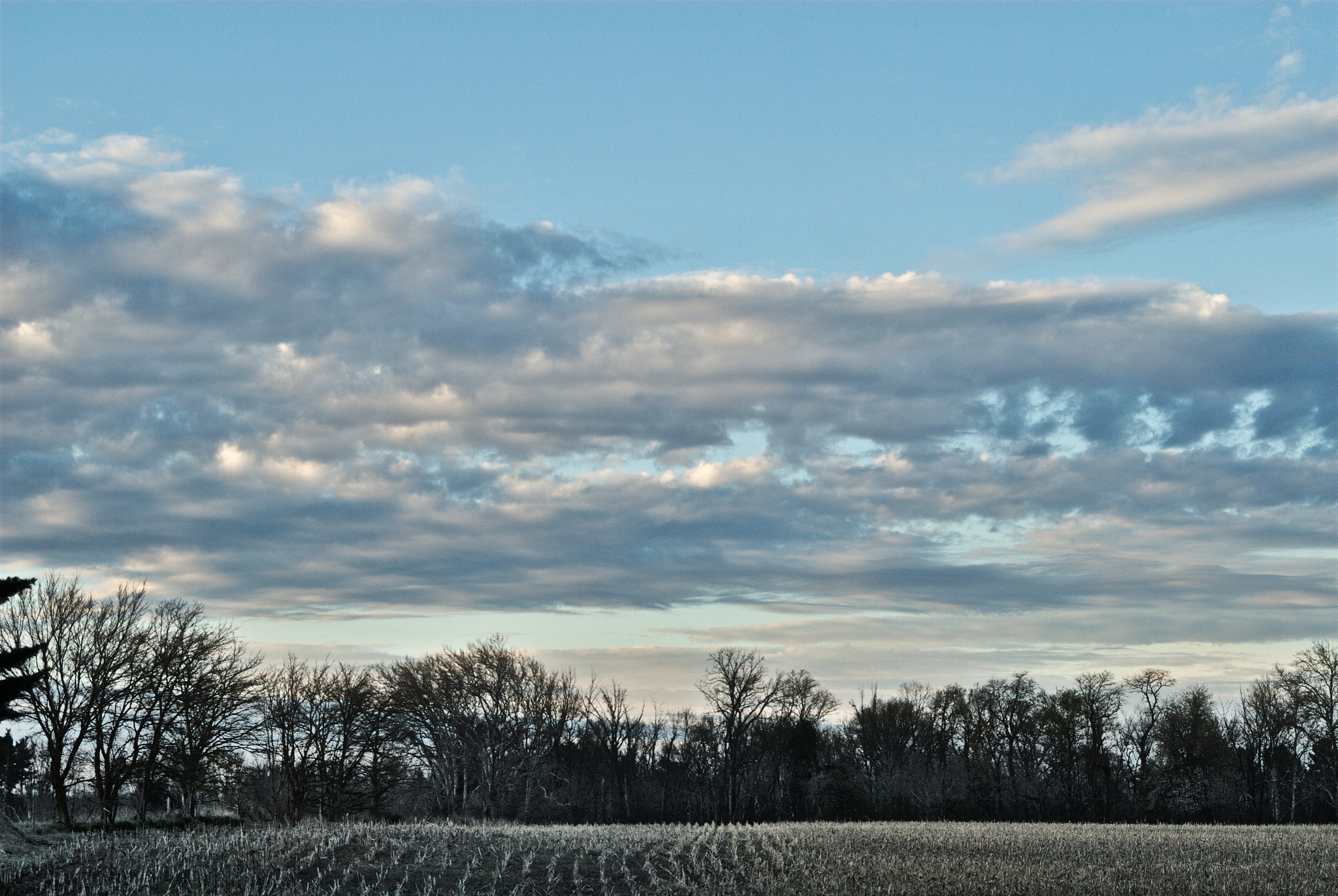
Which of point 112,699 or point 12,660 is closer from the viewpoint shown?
point 12,660

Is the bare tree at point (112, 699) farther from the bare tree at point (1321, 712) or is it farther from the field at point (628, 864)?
the bare tree at point (1321, 712)

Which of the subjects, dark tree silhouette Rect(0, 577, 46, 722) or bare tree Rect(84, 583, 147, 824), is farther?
bare tree Rect(84, 583, 147, 824)

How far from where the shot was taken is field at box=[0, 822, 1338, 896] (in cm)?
2512

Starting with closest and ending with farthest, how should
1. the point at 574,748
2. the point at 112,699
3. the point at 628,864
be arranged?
the point at 628,864
the point at 112,699
the point at 574,748

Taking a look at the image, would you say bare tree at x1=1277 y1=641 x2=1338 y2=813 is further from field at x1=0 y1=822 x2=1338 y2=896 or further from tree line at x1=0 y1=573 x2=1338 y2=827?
field at x1=0 y1=822 x2=1338 y2=896

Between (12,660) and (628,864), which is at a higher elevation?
(12,660)

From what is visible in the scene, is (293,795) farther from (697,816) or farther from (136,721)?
(697,816)

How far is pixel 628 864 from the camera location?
2953 cm

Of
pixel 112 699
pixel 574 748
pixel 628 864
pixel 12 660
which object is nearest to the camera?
pixel 12 660

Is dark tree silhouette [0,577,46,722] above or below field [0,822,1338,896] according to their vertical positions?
above

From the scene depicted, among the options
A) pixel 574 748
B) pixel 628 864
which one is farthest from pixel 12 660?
pixel 574 748

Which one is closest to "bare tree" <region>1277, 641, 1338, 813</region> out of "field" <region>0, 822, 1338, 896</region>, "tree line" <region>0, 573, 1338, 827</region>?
"tree line" <region>0, 573, 1338, 827</region>

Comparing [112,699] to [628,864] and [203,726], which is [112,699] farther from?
[628,864]

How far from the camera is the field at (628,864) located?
25125 mm
